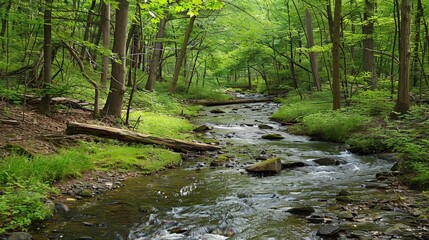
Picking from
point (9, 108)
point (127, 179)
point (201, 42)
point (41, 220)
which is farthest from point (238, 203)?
point (201, 42)

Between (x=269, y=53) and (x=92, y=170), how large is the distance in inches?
903

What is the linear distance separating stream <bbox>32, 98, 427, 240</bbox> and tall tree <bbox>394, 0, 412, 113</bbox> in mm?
2176

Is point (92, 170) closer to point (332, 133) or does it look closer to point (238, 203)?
point (238, 203)

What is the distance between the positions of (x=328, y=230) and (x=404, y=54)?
775cm

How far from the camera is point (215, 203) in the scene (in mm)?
6375

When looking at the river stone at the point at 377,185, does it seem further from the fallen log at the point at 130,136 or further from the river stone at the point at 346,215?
the fallen log at the point at 130,136

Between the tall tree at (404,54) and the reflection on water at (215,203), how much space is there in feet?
7.33

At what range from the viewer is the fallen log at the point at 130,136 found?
877 cm

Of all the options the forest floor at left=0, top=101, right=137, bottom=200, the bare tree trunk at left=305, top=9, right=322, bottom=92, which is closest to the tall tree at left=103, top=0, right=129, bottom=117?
the forest floor at left=0, top=101, right=137, bottom=200

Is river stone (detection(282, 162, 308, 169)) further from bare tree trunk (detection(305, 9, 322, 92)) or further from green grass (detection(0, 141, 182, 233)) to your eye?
bare tree trunk (detection(305, 9, 322, 92))

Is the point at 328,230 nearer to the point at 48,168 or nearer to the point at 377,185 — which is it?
the point at 377,185

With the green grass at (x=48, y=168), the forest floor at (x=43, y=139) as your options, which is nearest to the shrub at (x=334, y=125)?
the green grass at (x=48, y=168)

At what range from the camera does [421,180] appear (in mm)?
6551

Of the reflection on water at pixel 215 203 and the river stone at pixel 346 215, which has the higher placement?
the river stone at pixel 346 215
